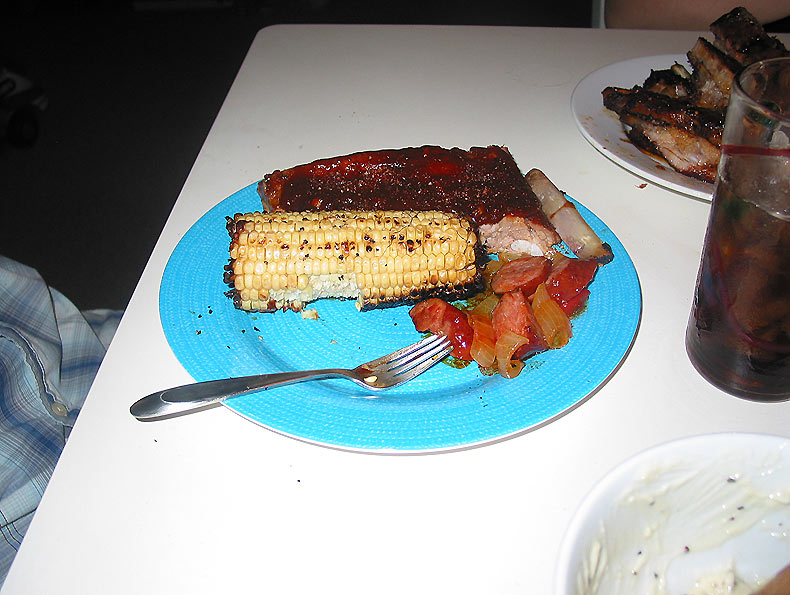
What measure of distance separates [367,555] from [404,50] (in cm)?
206

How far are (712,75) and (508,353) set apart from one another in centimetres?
133

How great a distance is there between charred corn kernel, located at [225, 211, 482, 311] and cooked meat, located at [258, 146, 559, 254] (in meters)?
0.15

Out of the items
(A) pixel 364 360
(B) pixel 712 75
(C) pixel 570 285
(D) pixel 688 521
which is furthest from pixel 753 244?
(B) pixel 712 75

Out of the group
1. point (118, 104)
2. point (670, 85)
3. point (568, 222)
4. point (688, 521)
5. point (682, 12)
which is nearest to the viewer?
point (688, 521)

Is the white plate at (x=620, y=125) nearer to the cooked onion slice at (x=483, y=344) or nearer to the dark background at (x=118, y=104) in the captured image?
the cooked onion slice at (x=483, y=344)

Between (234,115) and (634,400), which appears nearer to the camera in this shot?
(634,400)

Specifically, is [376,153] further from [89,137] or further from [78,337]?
[89,137]

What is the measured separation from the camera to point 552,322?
128cm

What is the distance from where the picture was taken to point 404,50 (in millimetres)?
2533

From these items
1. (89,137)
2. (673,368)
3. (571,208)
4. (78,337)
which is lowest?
(89,137)

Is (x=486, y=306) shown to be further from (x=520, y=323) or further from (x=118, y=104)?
(x=118, y=104)

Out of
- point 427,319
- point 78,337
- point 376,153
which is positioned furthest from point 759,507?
point 78,337

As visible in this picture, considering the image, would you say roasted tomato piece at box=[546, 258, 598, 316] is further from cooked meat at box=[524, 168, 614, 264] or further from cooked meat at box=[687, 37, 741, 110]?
cooked meat at box=[687, 37, 741, 110]

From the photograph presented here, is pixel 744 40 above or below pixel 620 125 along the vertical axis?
above
